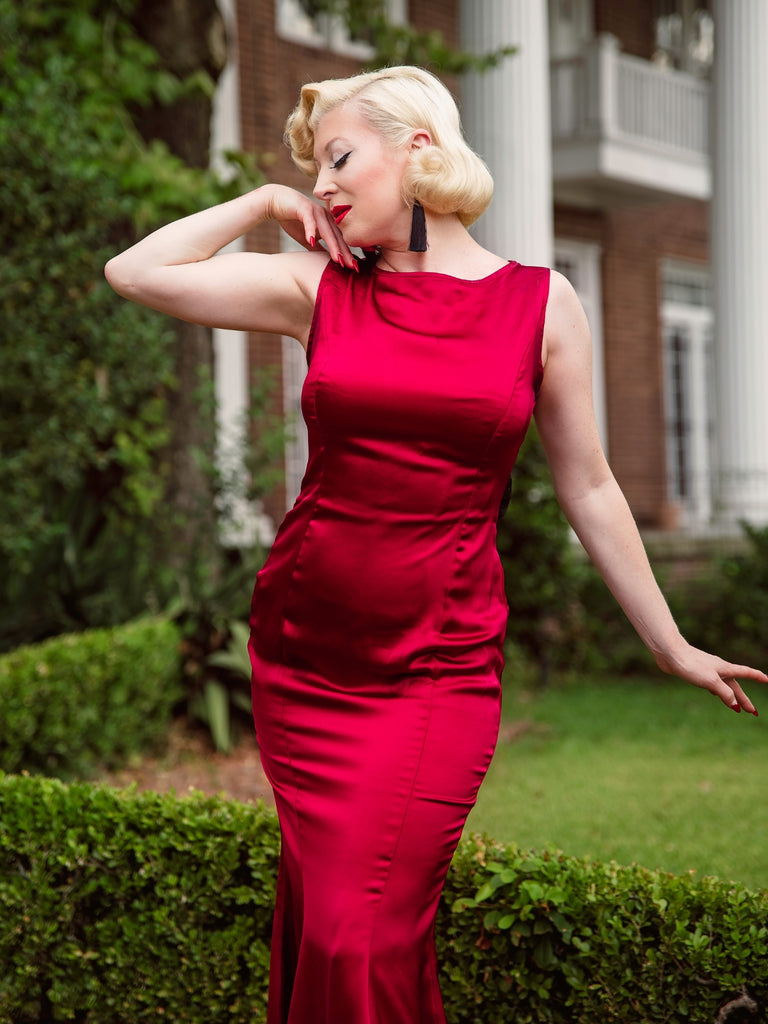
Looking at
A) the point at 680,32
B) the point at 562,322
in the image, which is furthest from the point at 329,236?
the point at 680,32

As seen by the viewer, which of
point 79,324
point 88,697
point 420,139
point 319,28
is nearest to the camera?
point 420,139

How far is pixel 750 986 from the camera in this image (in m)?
2.56

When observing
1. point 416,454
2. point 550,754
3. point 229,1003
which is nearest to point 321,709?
point 416,454

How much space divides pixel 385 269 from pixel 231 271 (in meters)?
0.31

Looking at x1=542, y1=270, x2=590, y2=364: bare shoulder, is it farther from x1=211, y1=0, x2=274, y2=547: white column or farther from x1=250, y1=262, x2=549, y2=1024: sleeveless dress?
x1=211, y1=0, x2=274, y2=547: white column

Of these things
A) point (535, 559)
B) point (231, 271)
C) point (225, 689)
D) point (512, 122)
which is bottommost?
point (225, 689)

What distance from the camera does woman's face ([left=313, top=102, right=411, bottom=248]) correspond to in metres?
2.25

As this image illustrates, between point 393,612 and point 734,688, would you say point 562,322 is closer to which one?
point 393,612

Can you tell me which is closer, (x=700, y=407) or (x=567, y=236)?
(x=567, y=236)

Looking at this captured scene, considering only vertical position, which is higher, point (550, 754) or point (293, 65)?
point (293, 65)

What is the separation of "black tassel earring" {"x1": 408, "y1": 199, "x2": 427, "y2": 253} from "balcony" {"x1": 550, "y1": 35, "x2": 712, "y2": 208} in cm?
1148

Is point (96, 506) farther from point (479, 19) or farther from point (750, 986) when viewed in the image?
point (750, 986)

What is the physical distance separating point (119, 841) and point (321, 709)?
1374 mm

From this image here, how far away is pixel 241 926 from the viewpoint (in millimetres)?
3154
